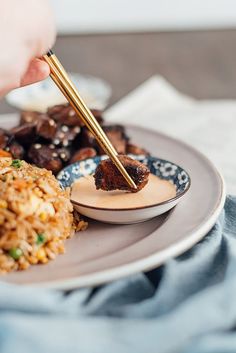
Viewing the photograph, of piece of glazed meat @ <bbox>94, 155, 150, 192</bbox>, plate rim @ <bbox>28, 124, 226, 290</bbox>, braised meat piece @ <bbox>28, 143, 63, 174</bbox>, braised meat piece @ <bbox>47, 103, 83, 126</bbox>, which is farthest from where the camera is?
braised meat piece @ <bbox>47, 103, 83, 126</bbox>

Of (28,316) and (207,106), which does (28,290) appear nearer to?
(28,316)

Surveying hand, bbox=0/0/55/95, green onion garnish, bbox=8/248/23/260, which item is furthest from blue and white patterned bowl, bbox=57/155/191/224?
hand, bbox=0/0/55/95

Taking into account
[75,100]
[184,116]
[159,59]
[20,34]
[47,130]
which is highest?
[20,34]

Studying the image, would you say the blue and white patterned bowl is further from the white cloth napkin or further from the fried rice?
the white cloth napkin

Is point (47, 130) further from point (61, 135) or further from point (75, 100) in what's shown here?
point (75, 100)

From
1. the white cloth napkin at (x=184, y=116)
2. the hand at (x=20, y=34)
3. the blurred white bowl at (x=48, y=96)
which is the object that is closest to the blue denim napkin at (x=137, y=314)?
the hand at (x=20, y=34)

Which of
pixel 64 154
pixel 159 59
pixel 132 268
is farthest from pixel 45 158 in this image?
pixel 159 59
